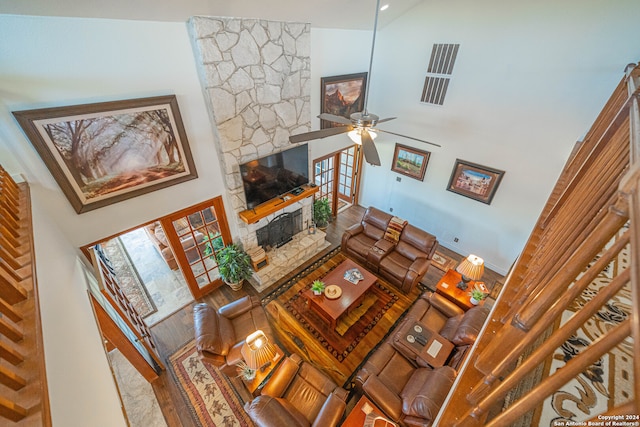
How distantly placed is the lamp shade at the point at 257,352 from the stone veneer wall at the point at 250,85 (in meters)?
2.11

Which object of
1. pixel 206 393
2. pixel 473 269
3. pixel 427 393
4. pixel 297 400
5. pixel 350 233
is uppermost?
pixel 473 269

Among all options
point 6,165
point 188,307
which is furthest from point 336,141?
point 6,165

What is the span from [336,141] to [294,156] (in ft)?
4.66

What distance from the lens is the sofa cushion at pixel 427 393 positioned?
2.55m

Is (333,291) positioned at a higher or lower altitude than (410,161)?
lower

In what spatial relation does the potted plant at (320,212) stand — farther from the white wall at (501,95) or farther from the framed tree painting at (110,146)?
the framed tree painting at (110,146)

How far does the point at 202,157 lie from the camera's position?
12.3 feet

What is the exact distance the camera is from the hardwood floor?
10.8ft

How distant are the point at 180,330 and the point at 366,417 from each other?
316cm

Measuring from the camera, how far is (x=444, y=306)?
385 cm

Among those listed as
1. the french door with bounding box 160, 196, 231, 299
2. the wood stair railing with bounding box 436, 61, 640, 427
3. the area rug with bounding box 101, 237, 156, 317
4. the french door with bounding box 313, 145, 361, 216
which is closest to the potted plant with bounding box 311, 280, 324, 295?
the french door with bounding box 160, 196, 231, 299

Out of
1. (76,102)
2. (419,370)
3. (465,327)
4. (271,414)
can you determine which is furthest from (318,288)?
(76,102)

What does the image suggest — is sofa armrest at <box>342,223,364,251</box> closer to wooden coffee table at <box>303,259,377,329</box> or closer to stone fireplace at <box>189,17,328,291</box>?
wooden coffee table at <box>303,259,377,329</box>

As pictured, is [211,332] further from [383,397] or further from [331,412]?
[383,397]
